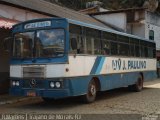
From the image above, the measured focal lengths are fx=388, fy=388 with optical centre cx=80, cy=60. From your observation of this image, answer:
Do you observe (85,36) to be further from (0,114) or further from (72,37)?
(0,114)

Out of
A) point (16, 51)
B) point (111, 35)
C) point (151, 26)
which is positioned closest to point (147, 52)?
point (111, 35)

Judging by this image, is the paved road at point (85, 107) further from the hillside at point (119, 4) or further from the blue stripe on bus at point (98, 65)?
the hillside at point (119, 4)

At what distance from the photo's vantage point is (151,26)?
37.0 meters

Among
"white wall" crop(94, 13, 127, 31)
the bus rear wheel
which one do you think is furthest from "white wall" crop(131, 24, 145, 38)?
the bus rear wheel

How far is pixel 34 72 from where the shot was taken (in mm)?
12883

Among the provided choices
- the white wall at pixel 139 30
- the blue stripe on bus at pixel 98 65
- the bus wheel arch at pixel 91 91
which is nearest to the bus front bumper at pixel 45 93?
the bus wheel arch at pixel 91 91

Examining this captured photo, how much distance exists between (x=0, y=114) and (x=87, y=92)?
353cm

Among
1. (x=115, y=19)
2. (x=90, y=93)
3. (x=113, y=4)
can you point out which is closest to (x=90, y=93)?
(x=90, y=93)

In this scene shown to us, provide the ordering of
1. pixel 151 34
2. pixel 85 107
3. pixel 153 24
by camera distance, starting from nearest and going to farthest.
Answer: pixel 85 107 → pixel 151 34 → pixel 153 24

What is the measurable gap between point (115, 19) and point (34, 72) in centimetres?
2251

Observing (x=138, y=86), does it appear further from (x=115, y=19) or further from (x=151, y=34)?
(x=151, y=34)

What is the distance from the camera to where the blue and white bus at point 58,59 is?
12562mm

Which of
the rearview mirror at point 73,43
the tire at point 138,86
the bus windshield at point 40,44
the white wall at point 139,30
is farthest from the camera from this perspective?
the white wall at point 139,30

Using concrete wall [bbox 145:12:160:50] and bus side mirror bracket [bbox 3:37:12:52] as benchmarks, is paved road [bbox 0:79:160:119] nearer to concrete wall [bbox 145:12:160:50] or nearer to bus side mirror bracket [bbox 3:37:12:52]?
bus side mirror bracket [bbox 3:37:12:52]
